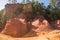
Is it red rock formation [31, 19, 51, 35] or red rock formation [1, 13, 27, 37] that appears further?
red rock formation [31, 19, 51, 35]

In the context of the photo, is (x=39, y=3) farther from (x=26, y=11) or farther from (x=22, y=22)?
(x=22, y=22)

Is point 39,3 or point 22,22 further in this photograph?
point 39,3

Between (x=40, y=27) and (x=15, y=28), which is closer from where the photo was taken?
(x=15, y=28)

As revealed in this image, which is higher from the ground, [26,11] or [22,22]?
[26,11]

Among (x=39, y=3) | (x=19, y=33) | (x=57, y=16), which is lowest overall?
(x=19, y=33)

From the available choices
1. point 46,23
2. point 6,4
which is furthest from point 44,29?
point 6,4

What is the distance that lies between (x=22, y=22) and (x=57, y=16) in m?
4.02

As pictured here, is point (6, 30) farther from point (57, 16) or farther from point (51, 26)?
point (57, 16)

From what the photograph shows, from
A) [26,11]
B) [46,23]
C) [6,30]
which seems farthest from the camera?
[26,11]

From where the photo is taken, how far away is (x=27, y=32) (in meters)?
17.1

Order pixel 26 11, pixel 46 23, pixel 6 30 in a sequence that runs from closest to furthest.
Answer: pixel 6 30 → pixel 46 23 → pixel 26 11

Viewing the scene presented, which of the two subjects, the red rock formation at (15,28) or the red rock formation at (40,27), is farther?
the red rock formation at (40,27)

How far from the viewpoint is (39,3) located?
1980 cm

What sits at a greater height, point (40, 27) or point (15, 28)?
point (40, 27)
